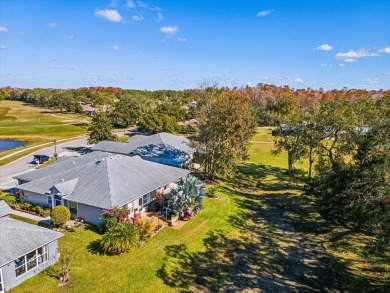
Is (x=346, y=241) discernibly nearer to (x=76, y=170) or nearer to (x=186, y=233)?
(x=186, y=233)

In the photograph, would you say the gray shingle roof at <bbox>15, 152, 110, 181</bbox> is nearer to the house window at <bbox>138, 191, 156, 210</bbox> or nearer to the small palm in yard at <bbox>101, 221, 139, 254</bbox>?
the house window at <bbox>138, 191, 156, 210</bbox>

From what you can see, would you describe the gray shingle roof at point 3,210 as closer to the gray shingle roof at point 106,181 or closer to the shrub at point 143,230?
the gray shingle roof at point 106,181

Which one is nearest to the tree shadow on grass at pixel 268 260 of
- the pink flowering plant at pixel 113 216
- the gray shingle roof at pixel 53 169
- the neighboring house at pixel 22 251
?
the pink flowering plant at pixel 113 216

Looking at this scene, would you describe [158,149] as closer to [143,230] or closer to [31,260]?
[143,230]

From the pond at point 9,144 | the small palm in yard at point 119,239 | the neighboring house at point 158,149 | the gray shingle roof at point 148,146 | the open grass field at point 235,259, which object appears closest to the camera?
the open grass field at point 235,259

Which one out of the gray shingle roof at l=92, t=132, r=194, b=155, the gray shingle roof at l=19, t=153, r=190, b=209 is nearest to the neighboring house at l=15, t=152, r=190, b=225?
the gray shingle roof at l=19, t=153, r=190, b=209

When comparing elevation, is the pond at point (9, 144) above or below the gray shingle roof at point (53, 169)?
below
